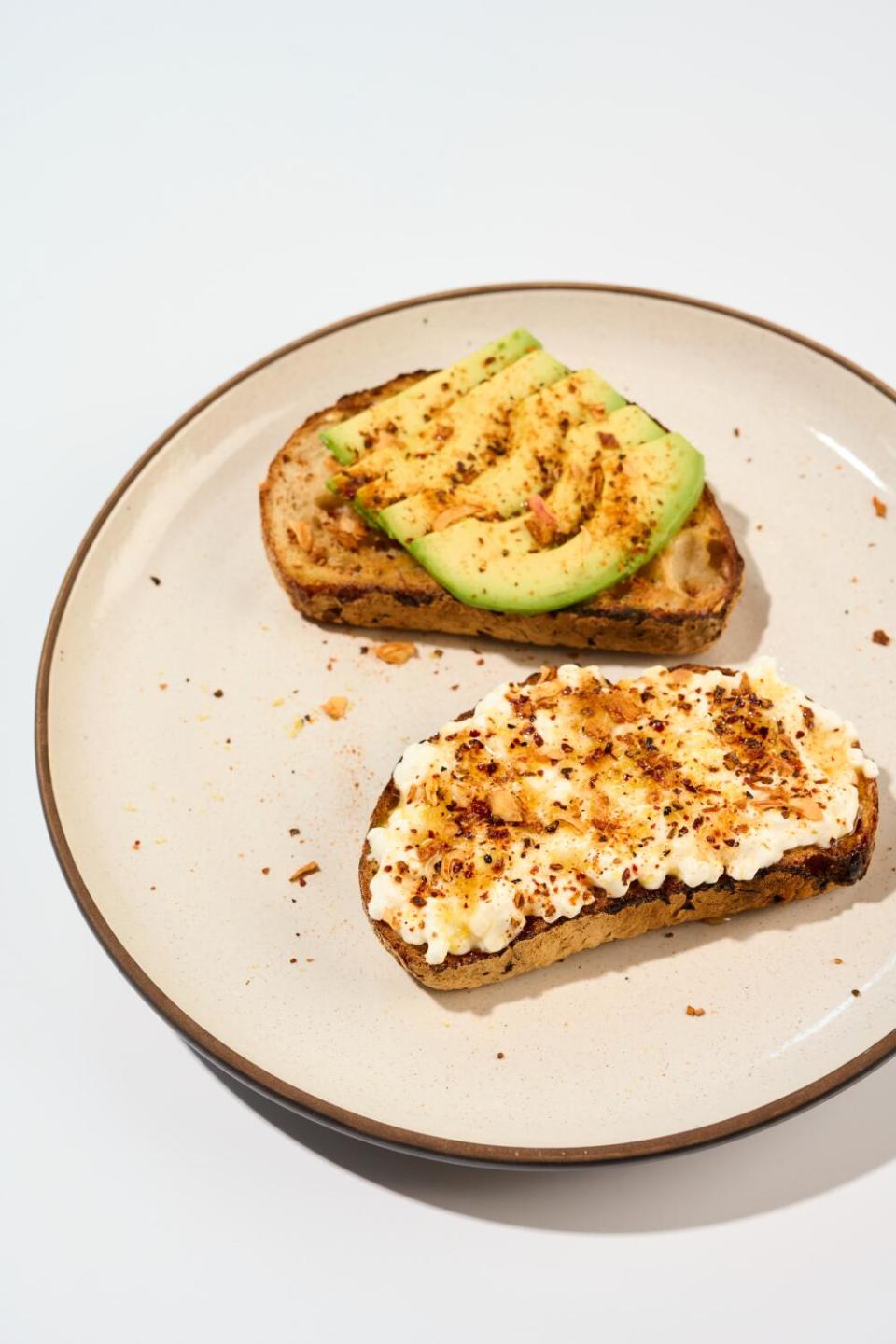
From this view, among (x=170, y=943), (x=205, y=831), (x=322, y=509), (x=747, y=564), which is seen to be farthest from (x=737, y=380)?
(x=170, y=943)

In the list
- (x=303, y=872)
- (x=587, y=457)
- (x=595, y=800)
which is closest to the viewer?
(x=595, y=800)

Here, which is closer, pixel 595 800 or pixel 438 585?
pixel 595 800

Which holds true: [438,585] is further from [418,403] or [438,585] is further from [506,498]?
[418,403]

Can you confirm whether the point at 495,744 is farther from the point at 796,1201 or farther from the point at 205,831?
the point at 796,1201

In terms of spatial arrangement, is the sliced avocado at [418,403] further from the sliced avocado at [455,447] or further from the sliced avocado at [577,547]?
the sliced avocado at [577,547]

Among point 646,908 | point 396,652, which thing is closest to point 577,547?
point 396,652

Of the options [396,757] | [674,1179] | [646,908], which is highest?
[396,757]

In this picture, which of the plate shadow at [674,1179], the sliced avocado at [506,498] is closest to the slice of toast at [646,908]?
the plate shadow at [674,1179]
